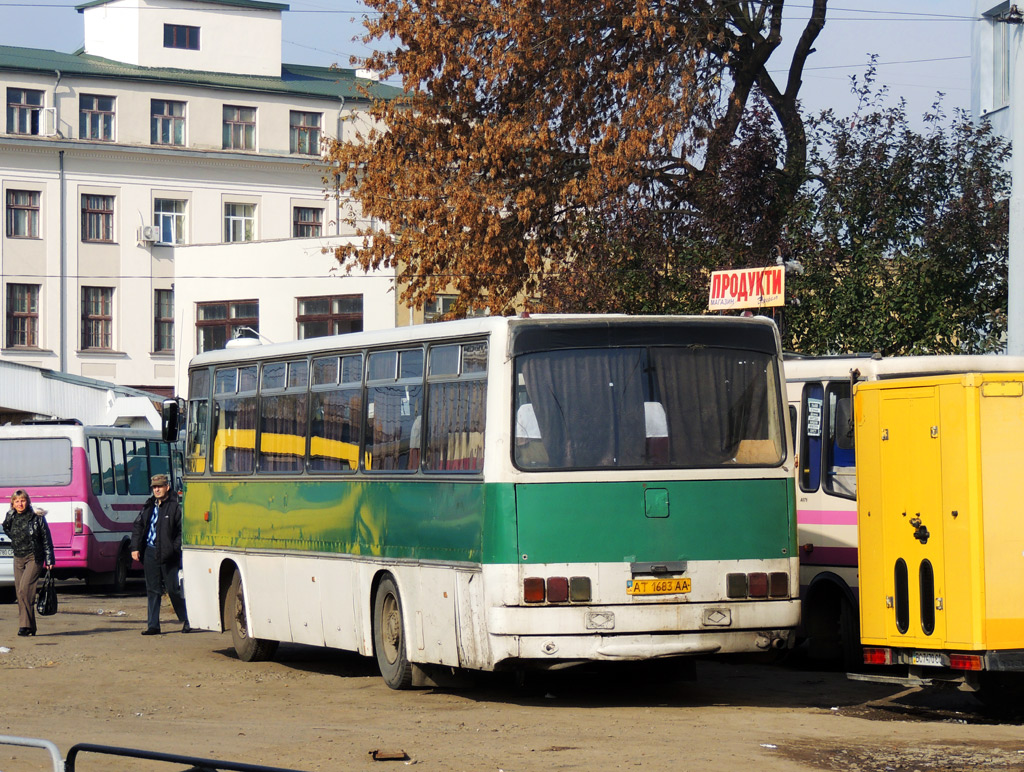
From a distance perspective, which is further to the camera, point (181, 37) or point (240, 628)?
point (181, 37)

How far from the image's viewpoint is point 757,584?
13031 millimetres

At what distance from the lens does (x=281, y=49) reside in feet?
233

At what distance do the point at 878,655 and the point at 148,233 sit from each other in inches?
2223

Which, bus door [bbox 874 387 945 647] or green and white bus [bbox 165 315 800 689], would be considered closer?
bus door [bbox 874 387 945 647]

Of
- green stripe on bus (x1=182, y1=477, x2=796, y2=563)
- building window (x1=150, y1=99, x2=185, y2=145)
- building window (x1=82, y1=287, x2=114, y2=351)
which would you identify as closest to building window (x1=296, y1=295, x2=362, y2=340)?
building window (x1=82, y1=287, x2=114, y2=351)

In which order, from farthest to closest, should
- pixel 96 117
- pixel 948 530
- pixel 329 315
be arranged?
pixel 96 117, pixel 329 315, pixel 948 530

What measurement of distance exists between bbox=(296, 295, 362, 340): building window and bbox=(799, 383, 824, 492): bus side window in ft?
125

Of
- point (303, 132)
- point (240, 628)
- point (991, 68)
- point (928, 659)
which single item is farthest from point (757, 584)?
point (303, 132)

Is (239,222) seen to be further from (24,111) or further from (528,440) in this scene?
(528,440)

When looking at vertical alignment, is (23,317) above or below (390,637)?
above

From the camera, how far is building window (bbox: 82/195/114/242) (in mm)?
65625

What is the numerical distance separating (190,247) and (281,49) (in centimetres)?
1471

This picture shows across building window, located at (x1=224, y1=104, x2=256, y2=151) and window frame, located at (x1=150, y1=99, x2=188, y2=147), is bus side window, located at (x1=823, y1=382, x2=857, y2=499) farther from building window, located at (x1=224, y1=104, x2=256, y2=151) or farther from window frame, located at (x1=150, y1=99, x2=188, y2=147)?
building window, located at (x1=224, y1=104, x2=256, y2=151)

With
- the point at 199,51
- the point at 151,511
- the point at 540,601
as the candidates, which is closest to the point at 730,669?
the point at 540,601
